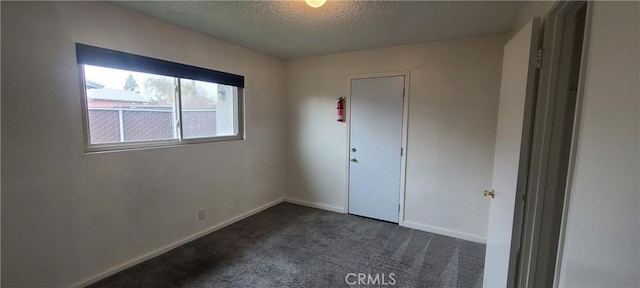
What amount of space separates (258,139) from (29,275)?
241 cm

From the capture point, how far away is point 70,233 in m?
2.01

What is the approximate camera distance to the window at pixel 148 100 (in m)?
2.12

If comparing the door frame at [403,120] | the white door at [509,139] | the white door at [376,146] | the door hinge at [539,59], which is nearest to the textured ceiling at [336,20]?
the door frame at [403,120]

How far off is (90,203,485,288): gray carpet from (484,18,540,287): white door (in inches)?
24.2

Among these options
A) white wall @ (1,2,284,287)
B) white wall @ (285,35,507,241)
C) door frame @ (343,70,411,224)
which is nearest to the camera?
white wall @ (1,2,284,287)

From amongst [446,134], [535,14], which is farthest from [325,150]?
[535,14]

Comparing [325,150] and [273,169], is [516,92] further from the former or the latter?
[273,169]

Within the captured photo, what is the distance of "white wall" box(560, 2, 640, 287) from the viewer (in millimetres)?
685

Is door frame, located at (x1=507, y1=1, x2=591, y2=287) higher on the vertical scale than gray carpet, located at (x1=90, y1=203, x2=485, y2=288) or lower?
higher

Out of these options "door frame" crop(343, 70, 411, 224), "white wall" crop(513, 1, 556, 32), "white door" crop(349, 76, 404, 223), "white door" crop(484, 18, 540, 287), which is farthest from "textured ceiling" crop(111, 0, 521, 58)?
"white door" crop(484, 18, 540, 287)

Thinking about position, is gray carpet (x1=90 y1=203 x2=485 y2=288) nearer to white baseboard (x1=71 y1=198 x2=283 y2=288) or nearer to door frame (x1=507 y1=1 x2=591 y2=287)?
white baseboard (x1=71 y1=198 x2=283 y2=288)

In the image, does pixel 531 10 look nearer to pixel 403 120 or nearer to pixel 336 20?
pixel 336 20

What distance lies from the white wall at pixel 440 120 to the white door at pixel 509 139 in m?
1.08

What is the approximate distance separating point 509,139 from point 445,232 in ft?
6.28
